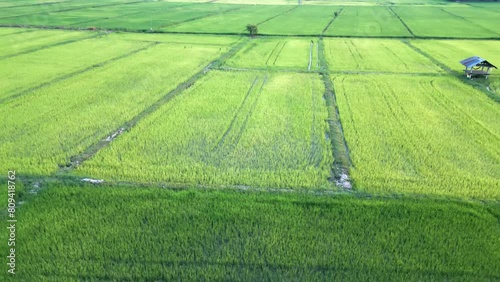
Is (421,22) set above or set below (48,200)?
above

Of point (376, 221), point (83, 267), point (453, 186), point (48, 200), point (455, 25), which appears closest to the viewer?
point (83, 267)

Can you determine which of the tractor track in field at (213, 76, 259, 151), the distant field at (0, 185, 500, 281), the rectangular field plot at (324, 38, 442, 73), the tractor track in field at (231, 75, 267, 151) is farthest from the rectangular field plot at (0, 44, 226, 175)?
the rectangular field plot at (324, 38, 442, 73)

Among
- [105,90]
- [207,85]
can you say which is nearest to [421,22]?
[207,85]

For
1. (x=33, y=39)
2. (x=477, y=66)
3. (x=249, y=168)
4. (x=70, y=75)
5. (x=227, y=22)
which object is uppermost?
(x=227, y=22)

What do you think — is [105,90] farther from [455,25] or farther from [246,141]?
[455,25]

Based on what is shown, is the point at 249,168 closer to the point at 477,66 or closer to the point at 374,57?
the point at 477,66

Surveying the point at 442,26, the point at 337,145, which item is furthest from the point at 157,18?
the point at 337,145

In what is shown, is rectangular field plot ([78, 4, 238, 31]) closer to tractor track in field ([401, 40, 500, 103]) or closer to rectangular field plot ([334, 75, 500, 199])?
tractor track in field ([401, 40, 500, 103])
